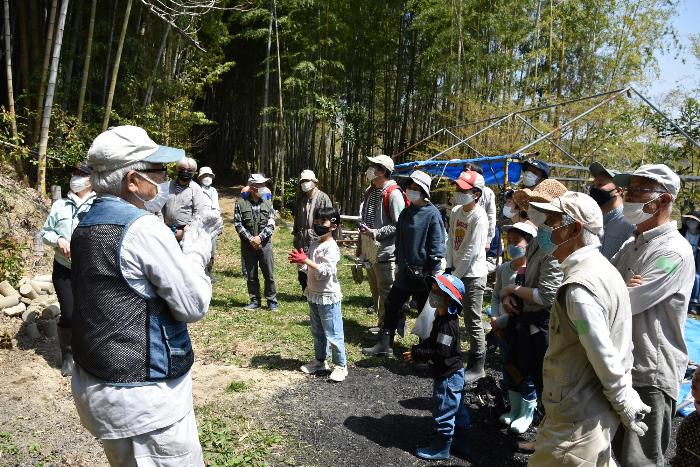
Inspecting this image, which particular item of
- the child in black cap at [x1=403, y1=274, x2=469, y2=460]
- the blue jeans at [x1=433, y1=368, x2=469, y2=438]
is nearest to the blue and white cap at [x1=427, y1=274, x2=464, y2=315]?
the child in black cap at [x1=403, y1=274, x2=469, y2=460]

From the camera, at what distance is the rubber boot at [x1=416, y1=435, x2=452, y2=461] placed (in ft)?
10.7

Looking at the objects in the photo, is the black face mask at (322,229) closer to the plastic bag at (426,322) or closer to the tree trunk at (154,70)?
the plastic bag at (426,322)

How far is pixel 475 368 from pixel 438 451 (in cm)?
128

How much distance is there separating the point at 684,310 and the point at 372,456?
1.89m

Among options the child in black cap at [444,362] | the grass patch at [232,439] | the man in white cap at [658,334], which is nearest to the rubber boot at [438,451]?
the child in black cap at [444,362]

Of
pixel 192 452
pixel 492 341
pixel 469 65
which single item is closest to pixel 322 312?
pixel 492 341

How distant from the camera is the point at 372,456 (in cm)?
329

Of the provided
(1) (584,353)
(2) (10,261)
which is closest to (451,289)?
(1) (584,353)

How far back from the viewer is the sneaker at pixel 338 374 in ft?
14.2

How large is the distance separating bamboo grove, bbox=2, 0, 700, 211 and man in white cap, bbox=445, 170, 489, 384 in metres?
5.29

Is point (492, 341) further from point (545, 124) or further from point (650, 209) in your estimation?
point (545, 124)

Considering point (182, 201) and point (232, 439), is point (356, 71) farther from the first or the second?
point (232, 439)

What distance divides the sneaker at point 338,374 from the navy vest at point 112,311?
2676 millimetres

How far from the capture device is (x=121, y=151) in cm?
179
